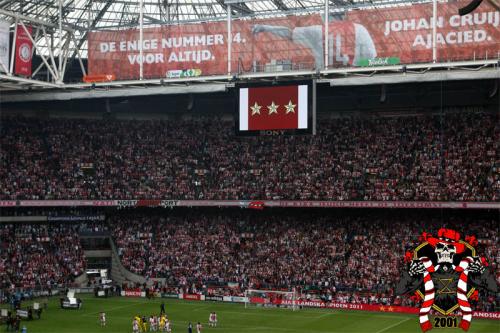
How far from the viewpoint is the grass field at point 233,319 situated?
154ft

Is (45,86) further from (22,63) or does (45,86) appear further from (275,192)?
(275,192)

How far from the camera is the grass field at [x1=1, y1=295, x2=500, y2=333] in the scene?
154 ft

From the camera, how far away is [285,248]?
199 ft

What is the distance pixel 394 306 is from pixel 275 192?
13.8m

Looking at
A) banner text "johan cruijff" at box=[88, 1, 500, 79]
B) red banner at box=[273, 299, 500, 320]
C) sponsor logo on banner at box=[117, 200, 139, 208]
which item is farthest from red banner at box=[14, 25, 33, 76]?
red banner at box=[273, 299, 500, 320]

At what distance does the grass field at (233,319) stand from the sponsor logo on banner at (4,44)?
656 inches

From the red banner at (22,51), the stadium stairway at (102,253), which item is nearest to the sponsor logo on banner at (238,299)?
the stadium stairway at (102,253)

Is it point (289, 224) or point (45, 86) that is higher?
point (45, 86)

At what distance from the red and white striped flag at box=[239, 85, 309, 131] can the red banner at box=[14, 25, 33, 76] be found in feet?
50.4

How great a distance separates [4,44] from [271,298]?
2511 centimetres

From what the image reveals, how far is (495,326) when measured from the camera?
4750 cm

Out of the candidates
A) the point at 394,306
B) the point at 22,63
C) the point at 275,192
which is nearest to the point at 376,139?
the point at 275,192

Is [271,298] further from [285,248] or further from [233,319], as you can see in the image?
[233,319]

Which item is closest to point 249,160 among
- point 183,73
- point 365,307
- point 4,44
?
point 183,73
